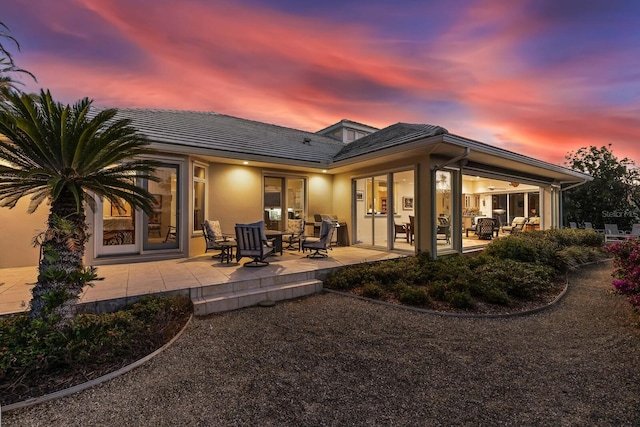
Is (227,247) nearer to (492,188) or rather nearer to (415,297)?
(415,297)

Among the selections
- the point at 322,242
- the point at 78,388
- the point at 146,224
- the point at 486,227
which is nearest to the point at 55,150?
the point at 78,388

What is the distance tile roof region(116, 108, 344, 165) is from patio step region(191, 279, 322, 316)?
162 inches

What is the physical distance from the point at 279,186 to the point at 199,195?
2.67 metres

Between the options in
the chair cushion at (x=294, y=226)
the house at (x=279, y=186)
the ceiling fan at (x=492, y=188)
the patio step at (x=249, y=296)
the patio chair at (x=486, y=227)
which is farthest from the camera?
the ceiling fan at (x=492, y=188)

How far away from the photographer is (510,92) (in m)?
8.62

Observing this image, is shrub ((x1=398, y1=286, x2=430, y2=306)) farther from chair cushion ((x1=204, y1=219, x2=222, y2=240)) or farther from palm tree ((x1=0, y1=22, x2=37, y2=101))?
palm tree ((x1=0, y1=22, x2=37, y2=101))

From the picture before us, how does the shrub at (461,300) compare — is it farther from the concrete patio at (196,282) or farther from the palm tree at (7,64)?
the palm tree at (7,64)

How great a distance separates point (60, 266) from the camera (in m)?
2.89

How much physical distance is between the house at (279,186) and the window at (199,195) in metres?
0.03

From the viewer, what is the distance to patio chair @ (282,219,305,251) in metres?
8.87

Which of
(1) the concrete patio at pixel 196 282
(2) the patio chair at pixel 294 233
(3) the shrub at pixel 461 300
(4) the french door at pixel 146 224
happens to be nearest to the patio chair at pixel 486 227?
(1) the concrete patio at pixel 196 282

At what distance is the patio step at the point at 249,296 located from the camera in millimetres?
4414

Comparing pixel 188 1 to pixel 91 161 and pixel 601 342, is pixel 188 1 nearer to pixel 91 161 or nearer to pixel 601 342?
pixel 91 161

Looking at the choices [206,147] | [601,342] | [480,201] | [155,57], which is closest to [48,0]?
[155,57]
